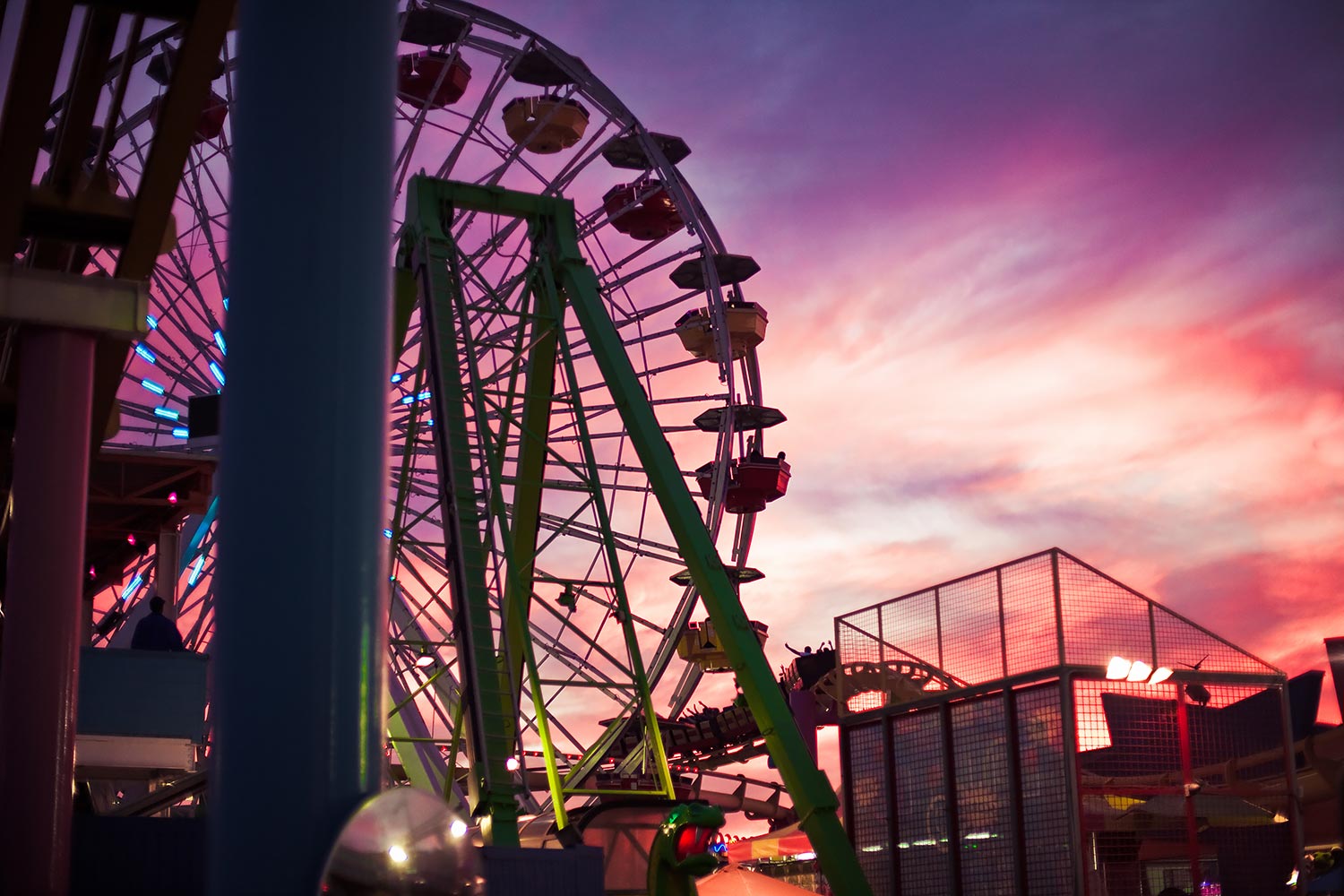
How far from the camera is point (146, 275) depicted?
8828 millimetres

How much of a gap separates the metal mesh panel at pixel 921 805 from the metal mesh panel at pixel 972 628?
0.34m

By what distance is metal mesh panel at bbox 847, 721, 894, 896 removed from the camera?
352 inches

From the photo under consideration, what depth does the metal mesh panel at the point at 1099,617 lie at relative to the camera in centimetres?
765

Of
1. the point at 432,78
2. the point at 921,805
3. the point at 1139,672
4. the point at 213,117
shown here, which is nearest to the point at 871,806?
the point at 921,805

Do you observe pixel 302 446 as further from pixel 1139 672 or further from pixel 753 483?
pixel 753 483

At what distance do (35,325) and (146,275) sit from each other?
3.32 feet

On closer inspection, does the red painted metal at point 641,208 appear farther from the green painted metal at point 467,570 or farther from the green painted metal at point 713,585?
the green painted metal at point 467,570

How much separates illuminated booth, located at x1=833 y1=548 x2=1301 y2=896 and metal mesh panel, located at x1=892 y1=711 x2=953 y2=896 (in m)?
0.01

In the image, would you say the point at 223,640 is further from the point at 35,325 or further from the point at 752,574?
the point at 752,574

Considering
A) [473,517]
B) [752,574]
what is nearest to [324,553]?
[473,517]

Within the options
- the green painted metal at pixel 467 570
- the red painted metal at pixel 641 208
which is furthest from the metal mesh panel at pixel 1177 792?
the red painted metal at pixel 641 208

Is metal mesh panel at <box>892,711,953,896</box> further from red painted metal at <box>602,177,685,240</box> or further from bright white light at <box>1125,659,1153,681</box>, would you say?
red painted metal at <box>602,177,685,240</box>

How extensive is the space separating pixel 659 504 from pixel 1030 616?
9.61 ft

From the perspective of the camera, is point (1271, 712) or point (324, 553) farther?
point (1271, 712)
